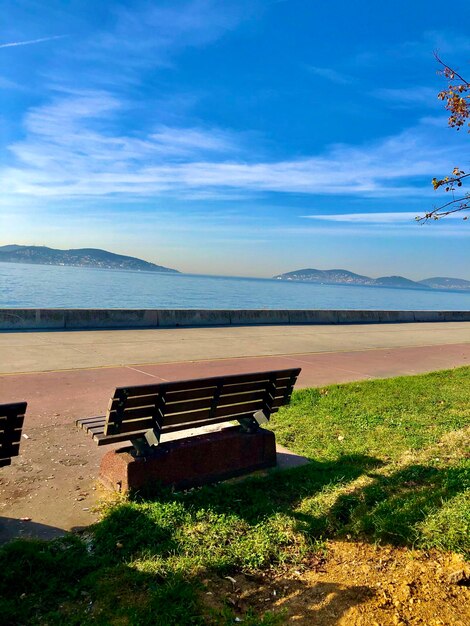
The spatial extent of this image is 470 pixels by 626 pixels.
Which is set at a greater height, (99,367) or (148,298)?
(148,298)

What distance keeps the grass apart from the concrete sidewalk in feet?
19.3

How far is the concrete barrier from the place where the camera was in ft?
47.8

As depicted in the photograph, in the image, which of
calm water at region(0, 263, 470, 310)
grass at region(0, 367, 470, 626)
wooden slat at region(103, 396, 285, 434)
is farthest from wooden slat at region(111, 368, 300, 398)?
calm water at region(0, 263, 470, 310)

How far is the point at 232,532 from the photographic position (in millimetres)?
3584

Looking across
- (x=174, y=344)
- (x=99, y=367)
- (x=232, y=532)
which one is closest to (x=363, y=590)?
(x=232, y=532)

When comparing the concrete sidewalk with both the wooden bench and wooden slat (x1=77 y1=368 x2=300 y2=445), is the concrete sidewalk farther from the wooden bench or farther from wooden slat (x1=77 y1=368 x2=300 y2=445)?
the wooden bench

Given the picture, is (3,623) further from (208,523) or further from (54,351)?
(54,351)

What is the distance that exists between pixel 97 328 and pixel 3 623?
1332cm

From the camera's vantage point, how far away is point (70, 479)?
4.59 metres

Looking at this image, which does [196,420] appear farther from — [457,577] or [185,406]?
[457,577]

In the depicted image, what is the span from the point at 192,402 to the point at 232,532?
1164mm

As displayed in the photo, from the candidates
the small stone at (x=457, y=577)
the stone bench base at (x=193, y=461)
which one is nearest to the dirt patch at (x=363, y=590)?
the small stone at (x=457, y=577)

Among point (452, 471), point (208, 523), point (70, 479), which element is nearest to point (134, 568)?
point (208, 523)

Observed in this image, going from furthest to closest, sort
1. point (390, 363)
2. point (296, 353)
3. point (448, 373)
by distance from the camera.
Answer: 1. point (296, 353)
2. point (390, 363)
3. point (448, 373)
